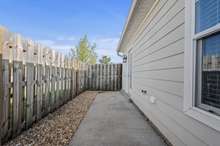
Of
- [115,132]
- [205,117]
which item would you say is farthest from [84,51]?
[205,117]

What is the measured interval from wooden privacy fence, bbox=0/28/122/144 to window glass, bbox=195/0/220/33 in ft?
8.35

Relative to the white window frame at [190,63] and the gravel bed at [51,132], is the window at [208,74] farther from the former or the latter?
the gravel bed at [51,132]

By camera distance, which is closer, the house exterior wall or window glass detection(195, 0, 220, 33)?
window glass detection(195, 0, 220, 33)

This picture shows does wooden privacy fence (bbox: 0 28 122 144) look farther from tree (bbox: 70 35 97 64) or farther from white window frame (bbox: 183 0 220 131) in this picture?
tree (bbox: 70 35 97 64)

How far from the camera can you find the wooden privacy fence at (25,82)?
3.09m

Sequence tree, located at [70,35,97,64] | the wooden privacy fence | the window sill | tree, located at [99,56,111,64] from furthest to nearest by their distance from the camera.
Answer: tree, located at [99,56,111,64]
tree, located at [70,35,97,64]
the wooden privacy fence
the window sill

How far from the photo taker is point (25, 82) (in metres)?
3.88

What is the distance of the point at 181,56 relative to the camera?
2936 mm

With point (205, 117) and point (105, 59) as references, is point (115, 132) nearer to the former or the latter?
point (205, 117)

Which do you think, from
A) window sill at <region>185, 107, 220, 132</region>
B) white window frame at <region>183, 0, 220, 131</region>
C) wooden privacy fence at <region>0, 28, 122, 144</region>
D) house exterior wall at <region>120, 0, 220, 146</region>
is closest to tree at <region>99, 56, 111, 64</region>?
wooden privacy fence at <region>0, 28, 122, 144</region>

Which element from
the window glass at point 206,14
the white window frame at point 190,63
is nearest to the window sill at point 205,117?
the white window frame at point 190,63

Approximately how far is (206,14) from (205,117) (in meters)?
1.04

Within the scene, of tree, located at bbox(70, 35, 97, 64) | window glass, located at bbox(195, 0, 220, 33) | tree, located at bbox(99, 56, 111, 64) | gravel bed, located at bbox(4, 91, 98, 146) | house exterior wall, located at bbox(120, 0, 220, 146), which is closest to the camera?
window glass, located at bbox(195, 0, 220, 33)

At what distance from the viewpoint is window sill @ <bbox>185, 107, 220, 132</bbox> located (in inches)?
75.9
